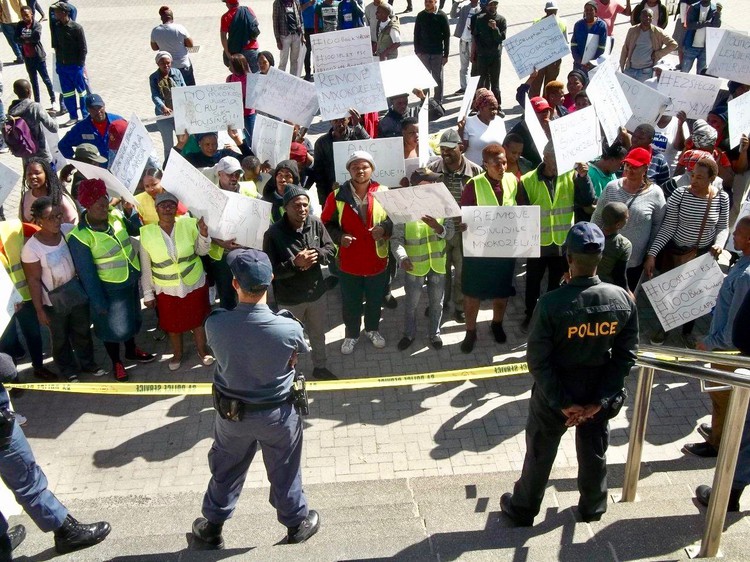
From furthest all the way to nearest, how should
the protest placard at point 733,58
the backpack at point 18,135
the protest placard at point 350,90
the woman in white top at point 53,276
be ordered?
the protest placard at point 733,58
the backpack at point 18,135
the protest placard at point 350,90
the woman in white top at point 53,276

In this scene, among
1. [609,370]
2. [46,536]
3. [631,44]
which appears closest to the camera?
[609,370]

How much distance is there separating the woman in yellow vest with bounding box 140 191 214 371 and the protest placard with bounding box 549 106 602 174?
3094 millimetres

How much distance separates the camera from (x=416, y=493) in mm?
5312

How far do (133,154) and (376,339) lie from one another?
286cm

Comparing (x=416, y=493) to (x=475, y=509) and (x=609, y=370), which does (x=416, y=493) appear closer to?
(x=475, y=509)

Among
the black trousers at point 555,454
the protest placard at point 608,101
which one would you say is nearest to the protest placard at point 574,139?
the protest placard at point 608,101

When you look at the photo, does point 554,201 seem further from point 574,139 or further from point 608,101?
point 608,101

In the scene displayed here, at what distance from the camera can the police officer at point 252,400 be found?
425 cm

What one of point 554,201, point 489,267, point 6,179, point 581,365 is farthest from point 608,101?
point 6,179

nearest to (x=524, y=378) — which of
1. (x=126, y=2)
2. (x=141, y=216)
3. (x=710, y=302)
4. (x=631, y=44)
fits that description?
(x=710, y=302)

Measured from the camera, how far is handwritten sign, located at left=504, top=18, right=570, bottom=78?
377 inches

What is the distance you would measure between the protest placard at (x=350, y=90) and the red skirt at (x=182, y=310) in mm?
2591

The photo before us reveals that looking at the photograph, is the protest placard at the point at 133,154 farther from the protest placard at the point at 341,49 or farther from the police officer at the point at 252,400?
the police officer at the point at 252,400

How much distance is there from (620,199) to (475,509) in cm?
Result: 331
